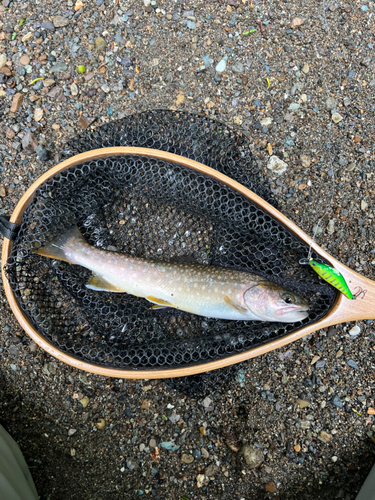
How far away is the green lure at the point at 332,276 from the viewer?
2201mm

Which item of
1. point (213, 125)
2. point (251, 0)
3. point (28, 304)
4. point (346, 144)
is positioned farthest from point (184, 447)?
point (251, 0)

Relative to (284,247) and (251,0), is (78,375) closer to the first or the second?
(284,247)

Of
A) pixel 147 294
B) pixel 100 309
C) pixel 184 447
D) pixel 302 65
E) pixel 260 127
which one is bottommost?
pixel 184 447

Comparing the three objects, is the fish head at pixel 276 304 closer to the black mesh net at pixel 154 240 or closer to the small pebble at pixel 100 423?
the black mesh net at pixel 154 240

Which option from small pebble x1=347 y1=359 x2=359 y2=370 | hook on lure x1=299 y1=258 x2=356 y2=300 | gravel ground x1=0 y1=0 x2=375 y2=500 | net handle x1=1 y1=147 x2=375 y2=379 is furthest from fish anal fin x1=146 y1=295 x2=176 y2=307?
small pebble x1=347 y1=359 x2=359 y2=370

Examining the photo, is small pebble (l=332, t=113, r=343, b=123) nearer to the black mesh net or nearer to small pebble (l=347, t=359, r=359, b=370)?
the black mesh net

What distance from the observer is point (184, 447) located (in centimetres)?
257

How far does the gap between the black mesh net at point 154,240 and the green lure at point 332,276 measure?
0.09m

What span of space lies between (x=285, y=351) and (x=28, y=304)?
1946mm

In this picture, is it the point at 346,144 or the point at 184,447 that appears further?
the point at 346,144

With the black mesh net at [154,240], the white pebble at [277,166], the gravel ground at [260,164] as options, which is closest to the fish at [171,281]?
the black mesh net at [154,240]

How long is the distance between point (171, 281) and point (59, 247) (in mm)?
820

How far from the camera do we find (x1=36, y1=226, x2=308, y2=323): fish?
7.67ft

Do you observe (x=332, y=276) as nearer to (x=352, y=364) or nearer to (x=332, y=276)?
(x=332, y=276)
